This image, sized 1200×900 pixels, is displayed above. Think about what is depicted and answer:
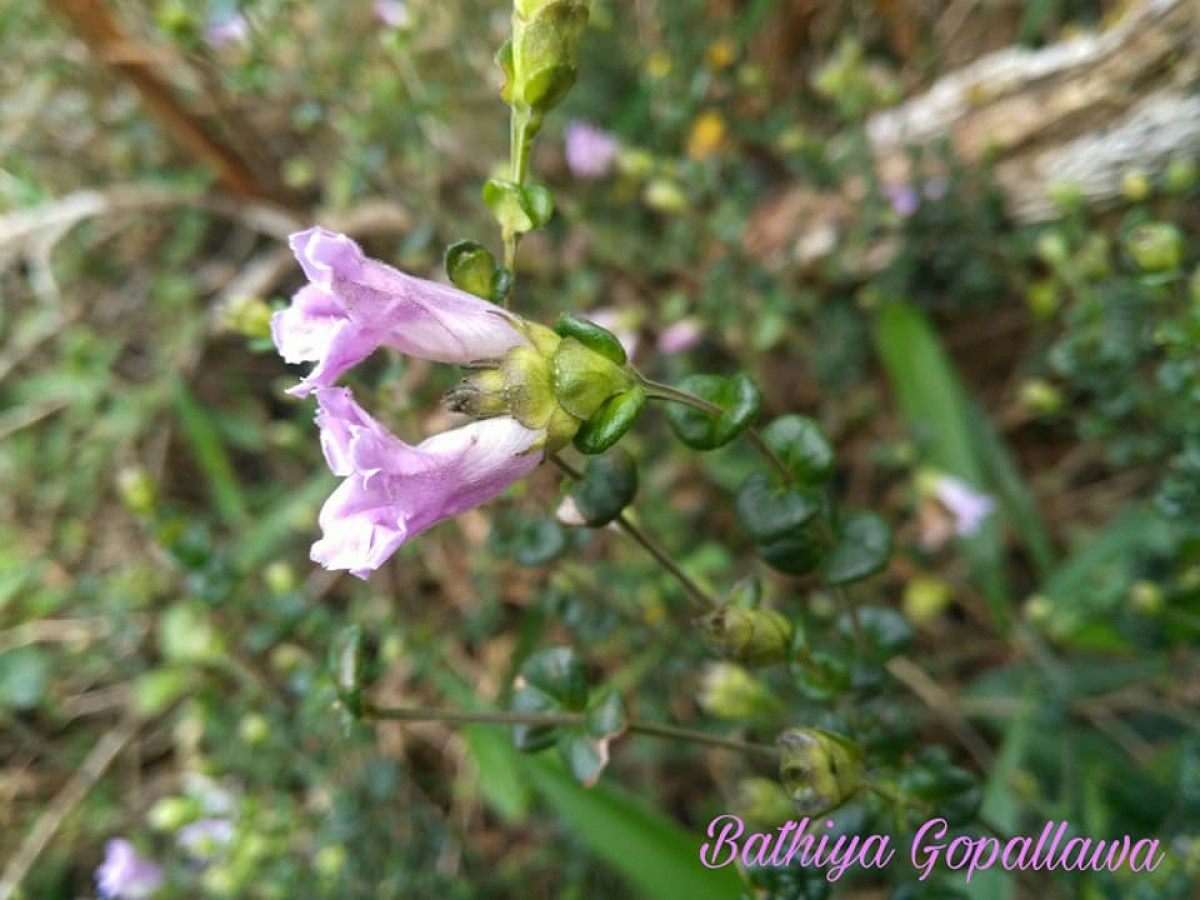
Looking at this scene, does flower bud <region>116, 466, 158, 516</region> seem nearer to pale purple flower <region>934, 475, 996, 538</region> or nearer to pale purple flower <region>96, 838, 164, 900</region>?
pale purple flower <region>96, 838, 164, 900</region>

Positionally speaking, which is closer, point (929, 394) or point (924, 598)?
point (924, 598)

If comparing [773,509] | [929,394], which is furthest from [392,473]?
[929,394]

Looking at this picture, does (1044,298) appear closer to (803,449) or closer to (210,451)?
(803,449)

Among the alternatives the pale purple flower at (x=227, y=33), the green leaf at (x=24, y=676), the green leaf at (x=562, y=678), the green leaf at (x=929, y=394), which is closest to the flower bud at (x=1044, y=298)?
the green leaf at (x=929, y=394)

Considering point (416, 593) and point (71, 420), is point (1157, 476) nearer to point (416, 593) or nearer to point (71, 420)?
point (416, 593)

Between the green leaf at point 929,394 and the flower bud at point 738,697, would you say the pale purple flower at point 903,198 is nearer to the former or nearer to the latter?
the green leaf at point 929,394

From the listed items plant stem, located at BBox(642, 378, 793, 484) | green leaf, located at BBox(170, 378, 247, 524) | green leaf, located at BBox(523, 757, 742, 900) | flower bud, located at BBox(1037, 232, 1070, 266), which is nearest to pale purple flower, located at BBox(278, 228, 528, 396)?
plant stem, located at BBox(642, 378, 793, 484)
